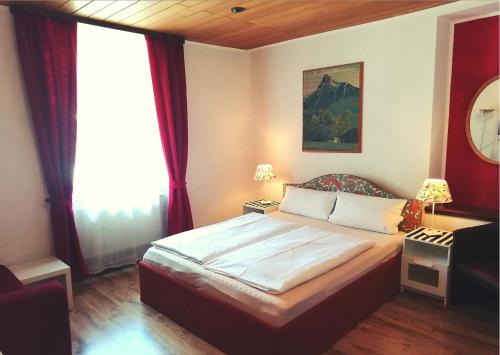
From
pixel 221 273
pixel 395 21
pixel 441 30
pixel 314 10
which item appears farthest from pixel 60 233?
pixel 441 30

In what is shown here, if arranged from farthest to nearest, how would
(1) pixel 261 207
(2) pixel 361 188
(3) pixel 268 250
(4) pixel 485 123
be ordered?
(1) pixel 261 207
(2) pixel 361 188
(4) pixel 485 123
(3) pixel 268 250

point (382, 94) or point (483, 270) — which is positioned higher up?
point (382, 94)

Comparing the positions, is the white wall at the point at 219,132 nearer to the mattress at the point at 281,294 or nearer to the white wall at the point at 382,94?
the white wall at the point at 382,94

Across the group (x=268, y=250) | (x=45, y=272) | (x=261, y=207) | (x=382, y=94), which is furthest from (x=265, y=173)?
(x=45, y=272)

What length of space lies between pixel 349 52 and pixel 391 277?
221cm

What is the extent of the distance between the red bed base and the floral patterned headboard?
16.5 inches

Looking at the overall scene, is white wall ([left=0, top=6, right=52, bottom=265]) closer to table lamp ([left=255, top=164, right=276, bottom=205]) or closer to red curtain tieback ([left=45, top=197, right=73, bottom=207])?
red curtain tieback ([left=45, top=197, right=73, bottom=207])

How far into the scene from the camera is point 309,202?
3.61m

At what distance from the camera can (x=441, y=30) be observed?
2973 mm

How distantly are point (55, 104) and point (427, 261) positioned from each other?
3.29m

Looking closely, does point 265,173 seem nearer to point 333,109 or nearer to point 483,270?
point 333,109

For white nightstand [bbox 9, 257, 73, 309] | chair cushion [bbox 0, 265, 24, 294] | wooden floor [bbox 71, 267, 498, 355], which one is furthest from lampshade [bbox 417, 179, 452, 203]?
chair cushion [bbox 0, 265, 24, 294]

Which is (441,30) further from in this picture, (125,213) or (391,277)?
(125,213)

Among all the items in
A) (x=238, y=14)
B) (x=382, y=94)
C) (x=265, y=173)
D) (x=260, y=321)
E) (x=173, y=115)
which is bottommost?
(x=260, y=321)
